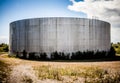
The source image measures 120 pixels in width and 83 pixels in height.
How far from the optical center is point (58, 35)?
24844 mm

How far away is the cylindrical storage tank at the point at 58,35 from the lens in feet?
81.6

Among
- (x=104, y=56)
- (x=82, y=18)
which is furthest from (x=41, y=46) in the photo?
(x=104, y=56)

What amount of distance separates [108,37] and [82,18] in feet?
29.3

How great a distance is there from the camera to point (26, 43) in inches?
1048

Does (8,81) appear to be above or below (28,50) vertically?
below

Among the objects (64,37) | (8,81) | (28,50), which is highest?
(64,37)

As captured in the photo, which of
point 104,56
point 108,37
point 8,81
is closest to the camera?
point 8,81

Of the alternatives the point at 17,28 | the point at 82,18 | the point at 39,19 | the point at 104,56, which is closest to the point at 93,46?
the point at 104,56

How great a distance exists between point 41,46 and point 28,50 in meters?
2.77

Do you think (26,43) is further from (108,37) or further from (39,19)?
(108,37)

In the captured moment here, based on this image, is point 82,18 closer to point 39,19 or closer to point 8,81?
point 39,19

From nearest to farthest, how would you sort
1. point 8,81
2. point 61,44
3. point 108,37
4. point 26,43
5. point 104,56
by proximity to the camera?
point 8,81, point 61,44, point 26,43, point 104,56, point 108,37

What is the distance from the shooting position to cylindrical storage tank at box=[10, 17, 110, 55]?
24875 mm

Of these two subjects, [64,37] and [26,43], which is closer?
[64,37]
